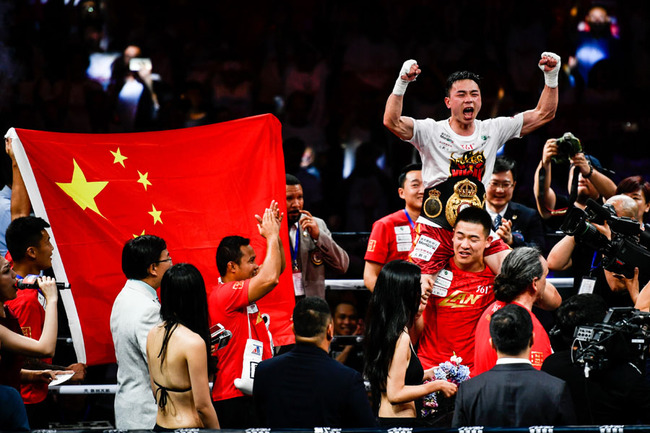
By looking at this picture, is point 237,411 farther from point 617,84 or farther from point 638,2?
point 638,2

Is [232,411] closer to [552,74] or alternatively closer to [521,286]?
[521,286]

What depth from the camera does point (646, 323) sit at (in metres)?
3.51

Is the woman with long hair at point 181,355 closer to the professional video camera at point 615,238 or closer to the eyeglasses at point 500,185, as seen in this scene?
the professional video camera at point 615,238

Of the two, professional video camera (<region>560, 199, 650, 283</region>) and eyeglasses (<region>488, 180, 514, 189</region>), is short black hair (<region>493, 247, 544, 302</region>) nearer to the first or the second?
professional video camera (<region>560, 199, 650, 283</region>)

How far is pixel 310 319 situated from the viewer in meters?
3.46

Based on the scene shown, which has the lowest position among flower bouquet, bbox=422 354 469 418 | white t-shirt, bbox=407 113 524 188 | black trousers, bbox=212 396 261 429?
black trousers, bbox=212 396 261 429

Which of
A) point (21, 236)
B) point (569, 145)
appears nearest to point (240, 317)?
point (21, 236)

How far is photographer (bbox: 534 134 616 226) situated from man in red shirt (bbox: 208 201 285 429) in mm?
1707

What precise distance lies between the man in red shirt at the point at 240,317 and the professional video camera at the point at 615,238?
152 cm

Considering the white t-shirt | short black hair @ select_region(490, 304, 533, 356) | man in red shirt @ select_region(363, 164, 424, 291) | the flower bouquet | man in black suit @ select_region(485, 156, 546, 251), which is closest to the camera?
short black hair @ select_region(490, 304, 533, 356)

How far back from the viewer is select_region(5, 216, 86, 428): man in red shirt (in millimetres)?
4254

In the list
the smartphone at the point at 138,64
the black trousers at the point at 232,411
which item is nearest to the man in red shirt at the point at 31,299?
the black trousers at the point at 232,411

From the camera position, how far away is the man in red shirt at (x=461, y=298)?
179 inches

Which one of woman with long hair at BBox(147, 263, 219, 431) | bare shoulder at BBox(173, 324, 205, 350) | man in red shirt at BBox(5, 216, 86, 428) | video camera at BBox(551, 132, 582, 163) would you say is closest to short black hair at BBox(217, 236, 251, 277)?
woman with long hair at BBox(147, 263, 219, 431)
